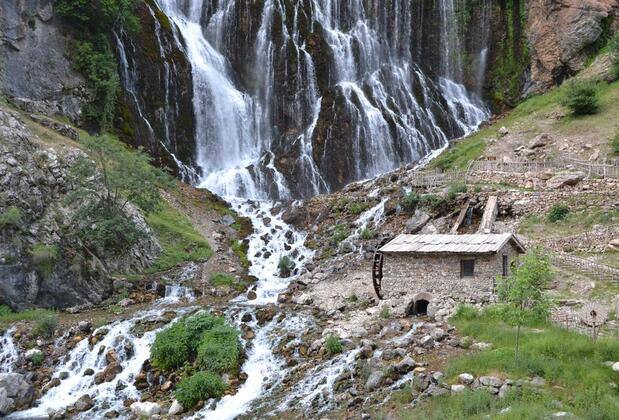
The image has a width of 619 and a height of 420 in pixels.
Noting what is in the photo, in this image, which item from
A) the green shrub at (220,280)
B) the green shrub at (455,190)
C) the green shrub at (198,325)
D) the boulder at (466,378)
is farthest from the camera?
the green shrub at (455,190)

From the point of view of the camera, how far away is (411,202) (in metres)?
32.9

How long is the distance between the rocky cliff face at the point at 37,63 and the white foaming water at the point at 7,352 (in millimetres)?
20325

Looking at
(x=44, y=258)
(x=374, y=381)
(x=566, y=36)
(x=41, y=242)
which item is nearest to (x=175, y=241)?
(x=41, y=242)

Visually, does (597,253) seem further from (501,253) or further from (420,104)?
(420,104)

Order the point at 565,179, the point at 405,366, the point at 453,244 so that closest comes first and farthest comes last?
the point at 405,366
the point at 453,244
the point at 565,179

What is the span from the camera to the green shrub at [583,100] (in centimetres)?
4047

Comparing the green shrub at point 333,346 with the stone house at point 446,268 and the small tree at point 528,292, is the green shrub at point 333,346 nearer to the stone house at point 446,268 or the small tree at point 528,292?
the stone house at point 446,268

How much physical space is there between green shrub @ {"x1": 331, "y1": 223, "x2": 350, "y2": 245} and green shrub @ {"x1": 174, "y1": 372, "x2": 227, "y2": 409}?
15491 mm

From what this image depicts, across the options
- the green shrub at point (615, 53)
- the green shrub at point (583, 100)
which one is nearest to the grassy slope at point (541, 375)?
the green shrub at point (583, 100)

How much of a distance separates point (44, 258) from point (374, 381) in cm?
1654

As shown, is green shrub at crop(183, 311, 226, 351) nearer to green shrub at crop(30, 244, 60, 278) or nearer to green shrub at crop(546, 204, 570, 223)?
green shrub at crop(30, 244, 60, 278)

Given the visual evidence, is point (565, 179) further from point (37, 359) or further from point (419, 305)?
point (37, 359)

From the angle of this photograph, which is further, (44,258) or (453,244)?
(44,258)

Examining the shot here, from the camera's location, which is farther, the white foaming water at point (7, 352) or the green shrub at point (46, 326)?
the green shrub at point (46, 326)
